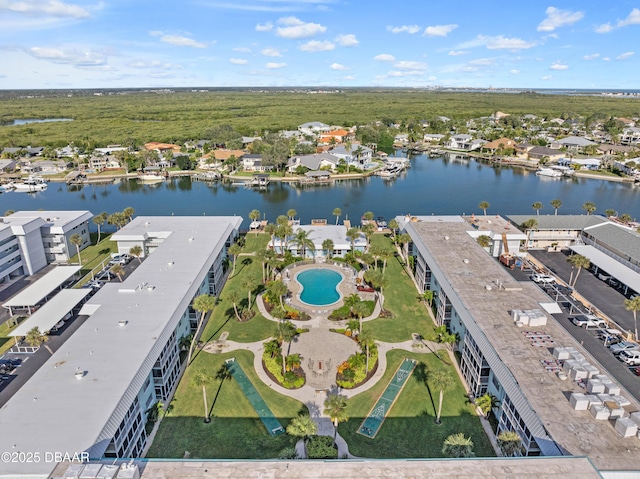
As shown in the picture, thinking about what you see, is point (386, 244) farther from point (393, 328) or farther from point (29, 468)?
Result: point (29, 468)

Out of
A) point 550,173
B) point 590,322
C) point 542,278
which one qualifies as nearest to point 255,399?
point 590,322

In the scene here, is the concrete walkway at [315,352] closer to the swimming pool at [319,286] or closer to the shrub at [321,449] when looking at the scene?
the shrub at [321,449]

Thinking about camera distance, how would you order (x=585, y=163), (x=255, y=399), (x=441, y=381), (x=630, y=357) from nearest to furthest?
(x=441, y=381), (x=255, y=399), (x=630, y=357), (x=585, y=163)

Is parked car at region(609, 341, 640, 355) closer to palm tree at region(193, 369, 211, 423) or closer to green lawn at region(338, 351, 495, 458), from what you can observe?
green lawn at region(338, 351, 495, 458)

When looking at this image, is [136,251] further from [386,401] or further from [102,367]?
[386,401]

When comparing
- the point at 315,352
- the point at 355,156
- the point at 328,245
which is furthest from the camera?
the point at 355,156

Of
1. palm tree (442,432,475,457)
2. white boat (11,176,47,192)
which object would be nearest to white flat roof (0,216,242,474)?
palm tree (442,432,475,457)
